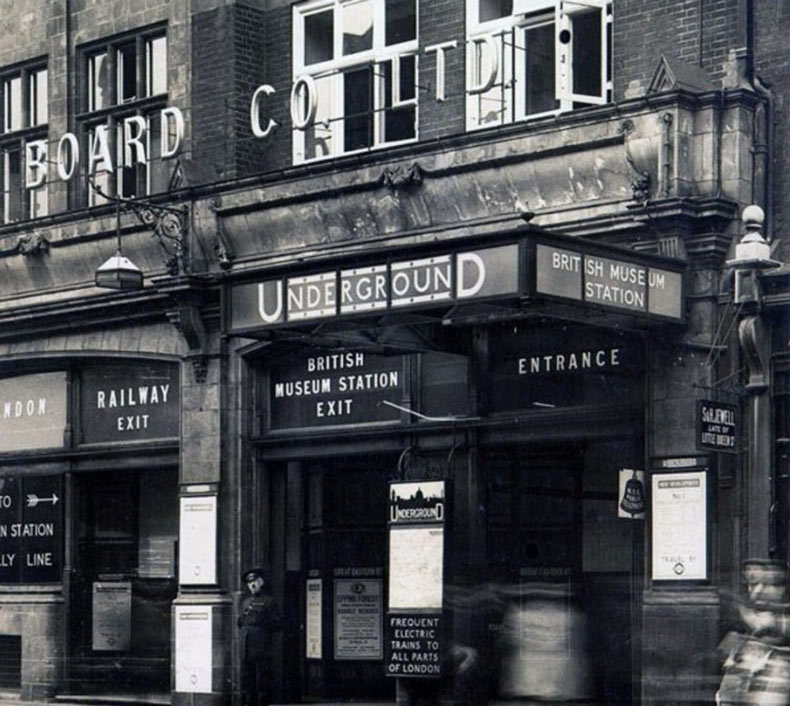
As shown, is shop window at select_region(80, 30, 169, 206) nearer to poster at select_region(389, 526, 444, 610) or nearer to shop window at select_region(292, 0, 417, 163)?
shop window at select_region(292, 0, 417, 163)

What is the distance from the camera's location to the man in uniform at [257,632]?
68.6ft

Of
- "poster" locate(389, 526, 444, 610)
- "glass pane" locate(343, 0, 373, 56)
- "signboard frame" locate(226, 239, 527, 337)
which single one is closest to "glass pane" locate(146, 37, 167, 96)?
"glass pane" locate(343, 0, 373, 56)

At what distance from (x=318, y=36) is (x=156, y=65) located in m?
2.55

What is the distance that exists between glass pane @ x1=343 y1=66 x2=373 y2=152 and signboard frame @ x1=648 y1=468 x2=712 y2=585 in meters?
5.99

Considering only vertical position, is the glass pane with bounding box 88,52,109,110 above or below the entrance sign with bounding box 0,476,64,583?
above

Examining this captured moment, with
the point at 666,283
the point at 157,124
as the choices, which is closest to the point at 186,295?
the point at 157,124

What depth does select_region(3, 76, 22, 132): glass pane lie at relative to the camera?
26297 mm

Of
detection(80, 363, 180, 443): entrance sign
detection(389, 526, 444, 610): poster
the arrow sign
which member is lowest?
detection(389, 526, 444, 610): poster

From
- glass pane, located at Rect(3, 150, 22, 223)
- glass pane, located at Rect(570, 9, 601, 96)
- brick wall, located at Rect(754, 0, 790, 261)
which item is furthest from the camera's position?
glass pane, located at Rect(3, 150, 22, 223)

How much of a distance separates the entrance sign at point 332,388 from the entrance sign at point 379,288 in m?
2.55

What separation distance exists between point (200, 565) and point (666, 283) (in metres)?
7.29

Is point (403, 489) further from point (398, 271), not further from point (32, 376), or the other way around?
point (32, 376)

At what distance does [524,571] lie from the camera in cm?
1992

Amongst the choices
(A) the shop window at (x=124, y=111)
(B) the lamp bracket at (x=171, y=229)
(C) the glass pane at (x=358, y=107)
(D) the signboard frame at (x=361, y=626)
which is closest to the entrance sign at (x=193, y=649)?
(D) the signboard frame at (x=361, y=626)
